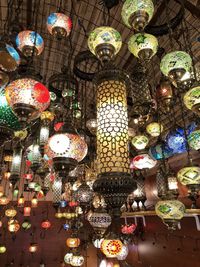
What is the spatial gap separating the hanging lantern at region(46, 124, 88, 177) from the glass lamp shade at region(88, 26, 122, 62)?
0.59m

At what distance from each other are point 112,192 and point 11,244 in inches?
352

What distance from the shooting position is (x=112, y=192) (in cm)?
125

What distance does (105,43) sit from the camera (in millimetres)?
1729

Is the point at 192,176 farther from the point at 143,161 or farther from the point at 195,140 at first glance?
the point at 143,161

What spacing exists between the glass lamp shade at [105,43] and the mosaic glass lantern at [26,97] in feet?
1.56

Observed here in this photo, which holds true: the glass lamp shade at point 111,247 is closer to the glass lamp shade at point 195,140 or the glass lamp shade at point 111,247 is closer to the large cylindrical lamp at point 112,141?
the glass lamp shade at point 195,140

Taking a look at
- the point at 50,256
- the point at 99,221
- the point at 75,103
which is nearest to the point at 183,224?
the point at 99,221

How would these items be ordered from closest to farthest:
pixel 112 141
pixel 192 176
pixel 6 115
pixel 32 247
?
pixel 112 141
pixel 6 115
pixel 192 176
pixel 32 247

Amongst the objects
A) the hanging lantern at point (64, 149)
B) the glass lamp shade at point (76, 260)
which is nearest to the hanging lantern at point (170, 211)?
the hanging lantern at point (64, 149)

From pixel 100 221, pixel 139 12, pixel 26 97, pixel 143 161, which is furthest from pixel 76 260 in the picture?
pixel 139 12

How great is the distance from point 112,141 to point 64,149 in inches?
21.7

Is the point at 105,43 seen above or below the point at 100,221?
above

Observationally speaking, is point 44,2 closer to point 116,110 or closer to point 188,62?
point 188,62

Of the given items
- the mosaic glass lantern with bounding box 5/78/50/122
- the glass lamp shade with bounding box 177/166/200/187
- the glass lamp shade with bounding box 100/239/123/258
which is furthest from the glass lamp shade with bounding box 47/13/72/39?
the glass lamp shade with bounding box 100/239/123/258
